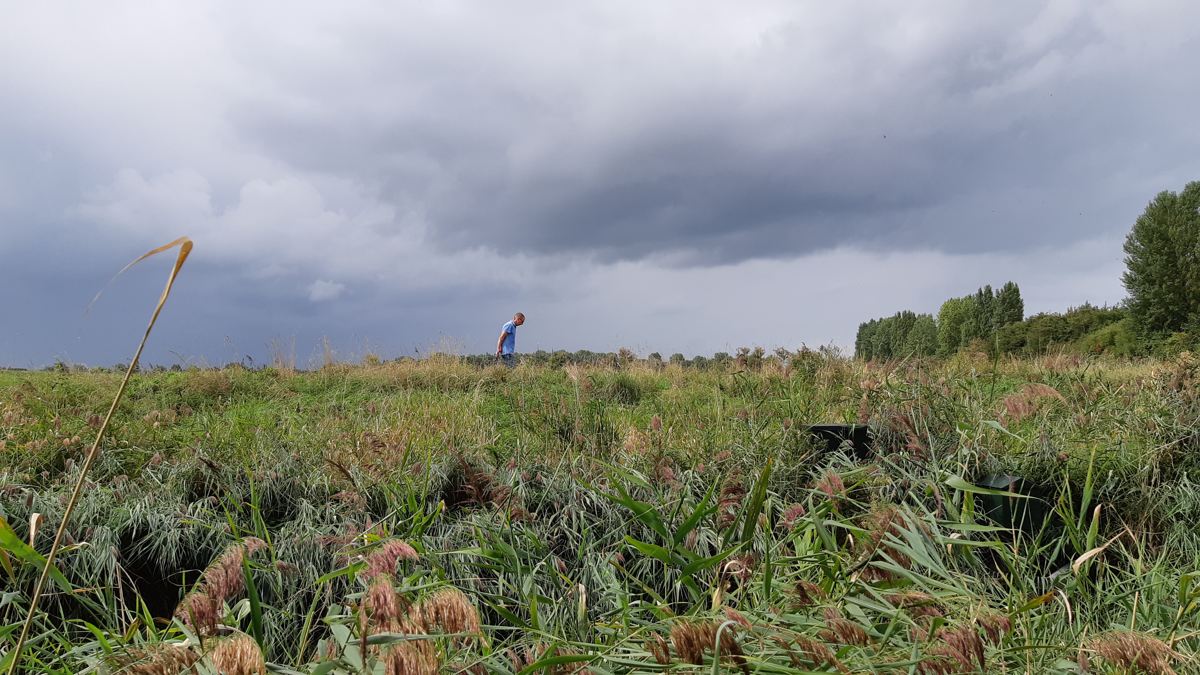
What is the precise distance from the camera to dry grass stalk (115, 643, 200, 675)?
91 cm

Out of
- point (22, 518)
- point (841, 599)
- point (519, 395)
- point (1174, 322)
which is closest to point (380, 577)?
point (841, 599)

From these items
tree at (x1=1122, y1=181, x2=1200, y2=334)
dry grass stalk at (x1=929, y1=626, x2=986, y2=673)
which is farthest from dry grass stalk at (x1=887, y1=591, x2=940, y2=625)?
tree at (x1=1122, y1=181, x2=1200, y2=334)

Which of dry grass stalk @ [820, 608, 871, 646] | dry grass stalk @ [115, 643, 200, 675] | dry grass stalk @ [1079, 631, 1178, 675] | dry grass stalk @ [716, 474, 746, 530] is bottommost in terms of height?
dry grass stalk @ [716, 474, 746, 530]

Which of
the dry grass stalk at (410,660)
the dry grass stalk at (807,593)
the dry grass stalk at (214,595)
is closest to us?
the dry grass stalk at (410,660)

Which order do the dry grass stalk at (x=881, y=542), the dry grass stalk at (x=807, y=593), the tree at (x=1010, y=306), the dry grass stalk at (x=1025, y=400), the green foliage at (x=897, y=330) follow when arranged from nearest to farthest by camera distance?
the dry grass stalk at (x=807, y=593), the dry grass stalk at (x=881, y=542), the dry grass stalk at (x=1025, y=400), the tree at (x=1010, y=306), the green foliage at (x=897, y=330)

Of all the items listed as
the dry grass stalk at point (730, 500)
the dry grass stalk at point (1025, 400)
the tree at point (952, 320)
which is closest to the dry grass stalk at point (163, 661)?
the dry grass stalk at point (730, 500)

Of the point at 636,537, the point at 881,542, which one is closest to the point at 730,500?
the point at 636,537

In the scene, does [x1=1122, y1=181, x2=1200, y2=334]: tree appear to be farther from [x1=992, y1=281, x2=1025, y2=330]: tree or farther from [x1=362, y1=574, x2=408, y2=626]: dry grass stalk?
[x1=362, y1=574, x2=408, y2=626]: dry grass stalk

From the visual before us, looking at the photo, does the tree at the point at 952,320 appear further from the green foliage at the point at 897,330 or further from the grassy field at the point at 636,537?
the grassy field at the point at 636,537

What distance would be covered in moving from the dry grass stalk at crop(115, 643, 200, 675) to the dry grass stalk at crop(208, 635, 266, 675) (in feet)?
0.34

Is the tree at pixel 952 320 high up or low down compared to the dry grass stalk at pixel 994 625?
up

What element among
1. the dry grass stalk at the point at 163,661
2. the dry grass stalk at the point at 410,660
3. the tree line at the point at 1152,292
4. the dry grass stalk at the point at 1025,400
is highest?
the tree line at the point at 1152,292

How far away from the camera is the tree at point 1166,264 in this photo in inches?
1180

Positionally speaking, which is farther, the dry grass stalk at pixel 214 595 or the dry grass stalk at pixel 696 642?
the dry grass stalk at pixel 214 595
